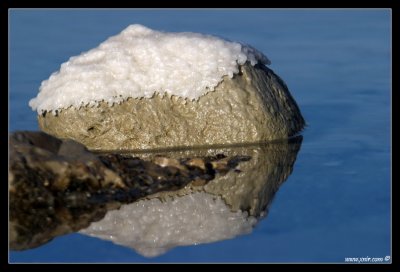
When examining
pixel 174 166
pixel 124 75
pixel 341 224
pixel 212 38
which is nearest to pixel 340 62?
pixel 212 38

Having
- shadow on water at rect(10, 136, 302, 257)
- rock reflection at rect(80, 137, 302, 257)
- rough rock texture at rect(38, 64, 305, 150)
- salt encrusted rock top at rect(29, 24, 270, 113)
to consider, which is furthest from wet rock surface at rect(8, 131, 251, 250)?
salt encrusted rock top at rect(29, 24, 270, 113)

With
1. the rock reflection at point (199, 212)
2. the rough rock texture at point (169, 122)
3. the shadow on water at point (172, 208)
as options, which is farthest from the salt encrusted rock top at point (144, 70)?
the rock reflection at point (199, 212)

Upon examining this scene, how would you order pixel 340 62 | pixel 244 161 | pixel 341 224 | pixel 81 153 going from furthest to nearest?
1. pixel 340 62
2. pixel 244 161
3. pixel 81 153
4. pixel 341 224

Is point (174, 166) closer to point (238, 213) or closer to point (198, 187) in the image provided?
point (198, 187)

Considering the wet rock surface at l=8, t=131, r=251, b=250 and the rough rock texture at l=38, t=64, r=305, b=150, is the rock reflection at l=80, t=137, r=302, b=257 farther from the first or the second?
the rough rock texture at l=38, t=64, r=305, b=150

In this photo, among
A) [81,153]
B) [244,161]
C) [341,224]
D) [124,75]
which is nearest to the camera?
[341,224]
